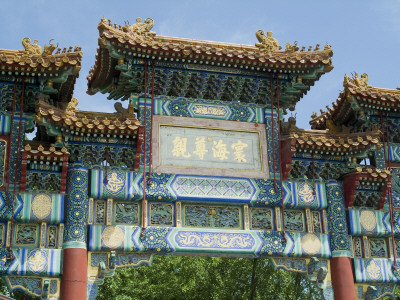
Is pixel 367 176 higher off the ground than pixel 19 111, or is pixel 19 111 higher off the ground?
pixel 19 111

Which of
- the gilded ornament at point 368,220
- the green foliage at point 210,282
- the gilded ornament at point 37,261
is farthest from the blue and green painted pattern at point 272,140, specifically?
the green foliage at point 210,282

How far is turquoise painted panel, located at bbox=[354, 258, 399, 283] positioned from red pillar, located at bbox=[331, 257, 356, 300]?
0.77 feet

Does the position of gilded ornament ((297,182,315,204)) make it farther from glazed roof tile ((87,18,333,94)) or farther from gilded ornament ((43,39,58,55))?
gilded ornament ((43,39,58,55))

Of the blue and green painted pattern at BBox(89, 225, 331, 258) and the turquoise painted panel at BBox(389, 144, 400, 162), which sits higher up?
the turquoise painted panel at BBox(389, 144, 400, 162)

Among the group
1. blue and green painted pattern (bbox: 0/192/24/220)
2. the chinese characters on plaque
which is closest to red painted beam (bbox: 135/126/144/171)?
the chinese characters on plaque

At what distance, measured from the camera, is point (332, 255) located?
13.8 m

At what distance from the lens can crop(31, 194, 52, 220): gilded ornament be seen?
41.2 feet

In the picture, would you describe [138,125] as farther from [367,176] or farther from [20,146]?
[367,176]

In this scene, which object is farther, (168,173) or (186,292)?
(186,292)

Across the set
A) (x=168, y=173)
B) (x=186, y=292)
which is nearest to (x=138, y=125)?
(x=168, y=173)

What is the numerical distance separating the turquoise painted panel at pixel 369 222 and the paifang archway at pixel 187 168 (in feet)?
0.08

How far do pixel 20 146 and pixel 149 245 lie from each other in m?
3.19

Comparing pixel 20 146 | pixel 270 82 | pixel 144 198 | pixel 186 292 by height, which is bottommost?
pixel 186 292

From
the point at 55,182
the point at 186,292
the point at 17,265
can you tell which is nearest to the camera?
the point at 17,265
